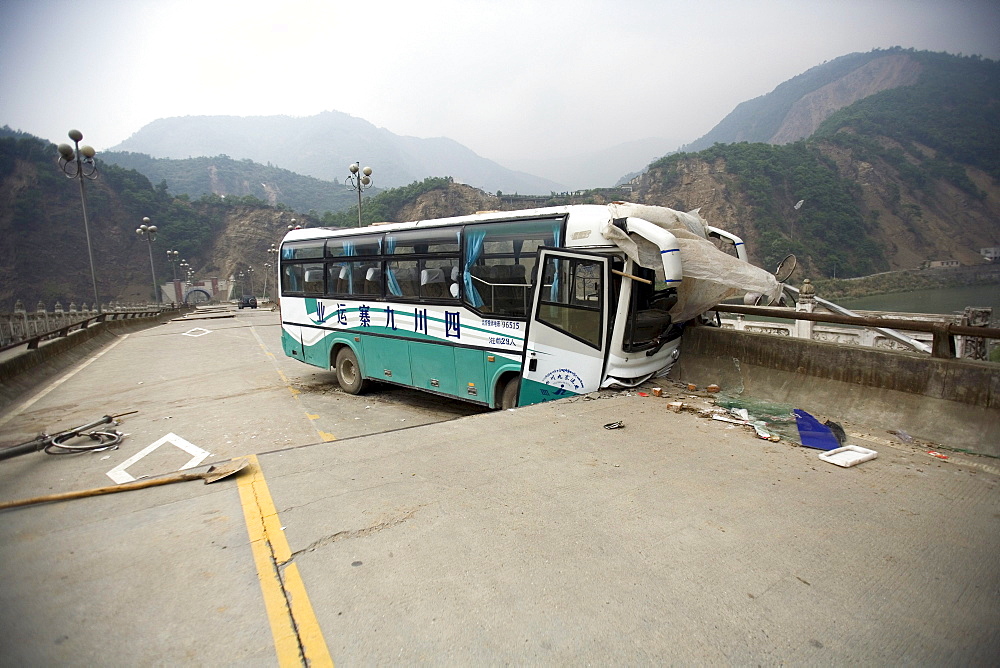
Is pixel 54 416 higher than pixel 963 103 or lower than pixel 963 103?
lower

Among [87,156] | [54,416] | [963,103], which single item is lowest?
[54,416]

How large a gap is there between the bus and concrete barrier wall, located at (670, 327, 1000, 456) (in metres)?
0.72

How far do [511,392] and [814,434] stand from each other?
12.5 ft

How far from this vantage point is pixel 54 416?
918 centimetres

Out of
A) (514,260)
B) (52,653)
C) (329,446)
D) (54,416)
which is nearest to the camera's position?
(52,653)

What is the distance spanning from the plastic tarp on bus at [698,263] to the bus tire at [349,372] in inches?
247

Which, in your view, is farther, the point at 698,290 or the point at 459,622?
the point at 698,290

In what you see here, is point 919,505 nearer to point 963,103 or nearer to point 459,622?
point 459,622

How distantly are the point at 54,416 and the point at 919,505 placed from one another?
1244 centimetres

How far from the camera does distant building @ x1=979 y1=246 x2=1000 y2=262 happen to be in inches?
2366

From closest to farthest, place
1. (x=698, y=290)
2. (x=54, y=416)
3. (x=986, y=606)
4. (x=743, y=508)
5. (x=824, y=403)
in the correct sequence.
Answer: (x=986, y=606)
(x=743, y=508)
(x=824, y=403)
(x=698, y=290)
(x=54, y=416)

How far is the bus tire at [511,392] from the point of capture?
7.22 meters

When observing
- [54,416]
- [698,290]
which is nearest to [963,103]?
[698,290]

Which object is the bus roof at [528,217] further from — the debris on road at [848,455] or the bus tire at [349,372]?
the debris on road at [848,455]
